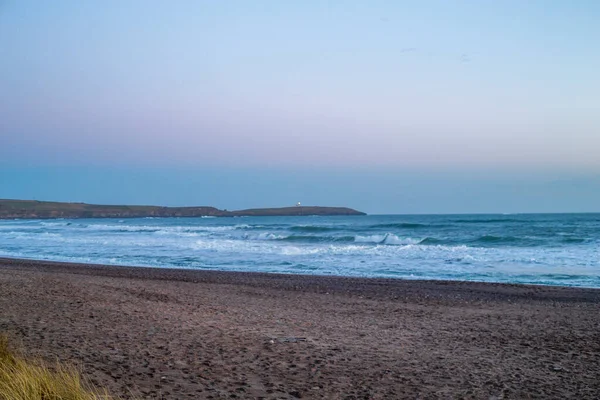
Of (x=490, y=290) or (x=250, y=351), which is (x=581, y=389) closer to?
(x=250, y=351)

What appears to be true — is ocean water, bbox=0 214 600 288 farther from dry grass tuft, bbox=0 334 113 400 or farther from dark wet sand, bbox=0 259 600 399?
dry grass tuft, bbox=0 334 113 400

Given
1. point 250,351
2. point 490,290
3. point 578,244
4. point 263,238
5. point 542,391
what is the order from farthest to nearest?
1. point 263,238
2. point 578,244
3. point 490,290
4. point 250,351
5. point 542,391

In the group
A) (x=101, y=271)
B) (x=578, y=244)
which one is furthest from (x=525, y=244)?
(x=101, y=271)

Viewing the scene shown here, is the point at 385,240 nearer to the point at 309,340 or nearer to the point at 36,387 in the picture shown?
the point at 309,340

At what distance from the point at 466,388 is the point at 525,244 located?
1131 inches

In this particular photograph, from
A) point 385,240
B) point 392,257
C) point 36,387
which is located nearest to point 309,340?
point 36,387

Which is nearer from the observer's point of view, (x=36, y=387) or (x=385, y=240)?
(x=36, y=387)

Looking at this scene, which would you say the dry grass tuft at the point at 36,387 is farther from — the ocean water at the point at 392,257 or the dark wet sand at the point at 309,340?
the ocean water at the point at 392,257

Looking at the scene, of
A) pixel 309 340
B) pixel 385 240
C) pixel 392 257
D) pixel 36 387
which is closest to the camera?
pixel 36 387

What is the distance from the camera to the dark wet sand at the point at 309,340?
18.3 ft

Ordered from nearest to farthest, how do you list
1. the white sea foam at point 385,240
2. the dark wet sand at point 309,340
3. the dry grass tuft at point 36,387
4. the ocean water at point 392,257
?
the dry grass tuft at point 36,387
the dark wet sand at point 309,340
the ocean water at point 392,257
the white sea foam at point 385,240

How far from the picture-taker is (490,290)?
14.9m

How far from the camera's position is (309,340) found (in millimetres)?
7668

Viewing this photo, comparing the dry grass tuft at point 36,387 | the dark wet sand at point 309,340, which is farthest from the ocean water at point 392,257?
the dry grass tuft at point 36,387
